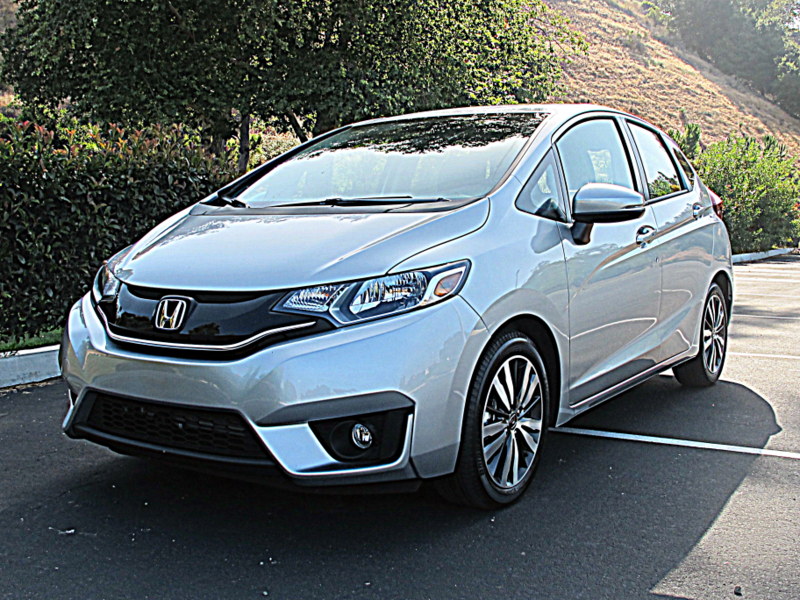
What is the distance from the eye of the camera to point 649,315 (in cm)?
455

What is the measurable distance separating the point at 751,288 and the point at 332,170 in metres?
11.5

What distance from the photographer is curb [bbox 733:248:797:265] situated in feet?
70.1

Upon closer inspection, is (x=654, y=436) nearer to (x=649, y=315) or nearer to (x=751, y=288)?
(x=649, y=315)

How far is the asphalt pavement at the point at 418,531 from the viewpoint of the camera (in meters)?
2.90

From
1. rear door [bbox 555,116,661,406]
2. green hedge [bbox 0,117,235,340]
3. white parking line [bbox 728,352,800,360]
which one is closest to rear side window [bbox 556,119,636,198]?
rear door [bbox 555,116,661,406]

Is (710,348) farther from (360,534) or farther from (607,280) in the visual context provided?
(360,534)

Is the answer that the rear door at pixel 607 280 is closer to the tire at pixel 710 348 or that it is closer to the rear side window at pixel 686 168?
the rear side window at pixel 686 168

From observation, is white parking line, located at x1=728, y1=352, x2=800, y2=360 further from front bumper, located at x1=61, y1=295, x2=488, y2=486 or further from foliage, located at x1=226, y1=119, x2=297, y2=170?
foliage, located at x1=226, y1=119, x2=297, y2=170

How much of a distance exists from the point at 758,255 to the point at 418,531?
21.3 metres

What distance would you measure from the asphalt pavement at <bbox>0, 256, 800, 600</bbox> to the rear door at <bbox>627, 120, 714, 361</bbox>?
2.13ft

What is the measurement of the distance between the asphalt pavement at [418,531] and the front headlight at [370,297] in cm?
89

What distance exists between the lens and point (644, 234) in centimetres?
448

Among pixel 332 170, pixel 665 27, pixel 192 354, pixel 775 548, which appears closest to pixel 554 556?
pixel 775 548

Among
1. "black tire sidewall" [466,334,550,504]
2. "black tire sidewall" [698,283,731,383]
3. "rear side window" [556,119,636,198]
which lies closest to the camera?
"black tire sidewall" [466,334,550,504]
